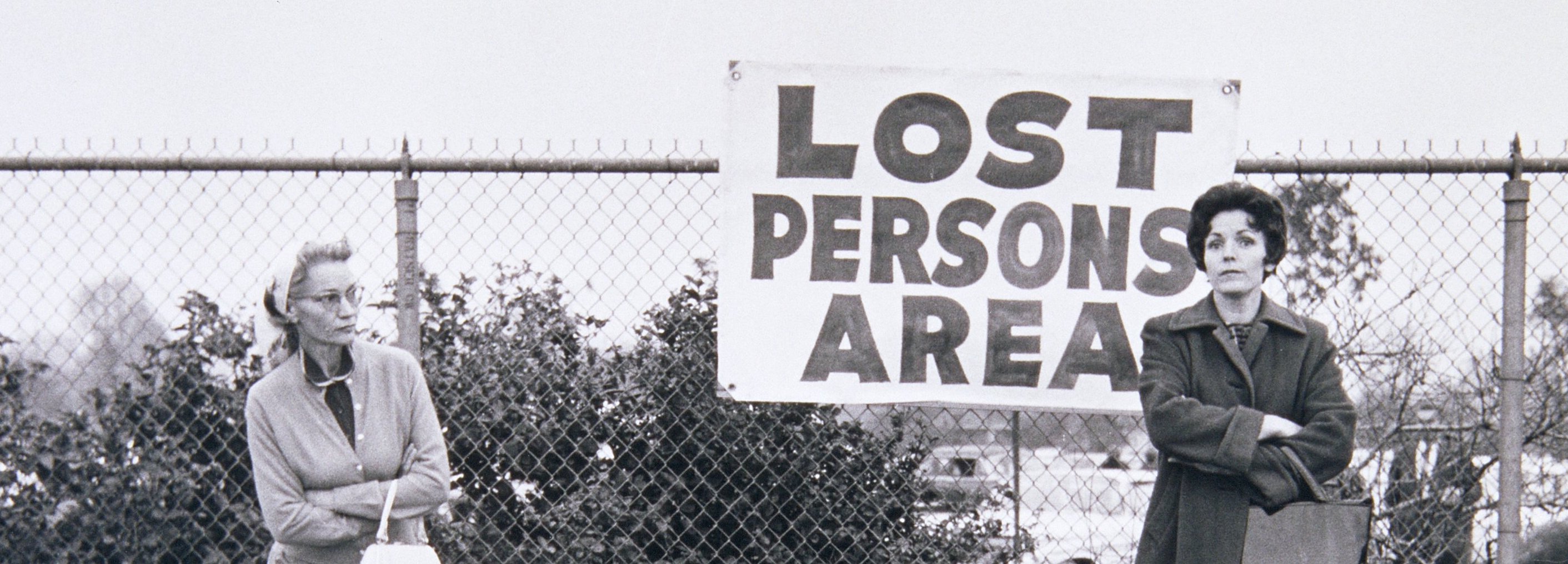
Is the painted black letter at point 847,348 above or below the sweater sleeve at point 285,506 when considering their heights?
above

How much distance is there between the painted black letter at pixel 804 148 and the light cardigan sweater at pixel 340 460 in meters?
1.25

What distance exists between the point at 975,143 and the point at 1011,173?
0.14 metres

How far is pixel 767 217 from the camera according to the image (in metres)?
3.90

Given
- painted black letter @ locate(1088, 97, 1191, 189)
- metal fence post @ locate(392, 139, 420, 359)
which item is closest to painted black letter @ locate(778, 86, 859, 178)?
painted black letter @ locate(1088, 97, 1191, 189)

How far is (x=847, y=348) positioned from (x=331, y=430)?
143cm

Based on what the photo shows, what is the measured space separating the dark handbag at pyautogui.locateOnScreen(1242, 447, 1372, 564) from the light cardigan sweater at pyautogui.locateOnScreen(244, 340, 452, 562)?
191 centimetres

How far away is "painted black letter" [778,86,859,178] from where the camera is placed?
391 centimetres

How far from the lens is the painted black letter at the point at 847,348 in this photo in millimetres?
3869

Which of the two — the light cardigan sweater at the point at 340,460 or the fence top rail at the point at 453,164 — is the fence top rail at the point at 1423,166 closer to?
the fence top rail at the point at 453,164

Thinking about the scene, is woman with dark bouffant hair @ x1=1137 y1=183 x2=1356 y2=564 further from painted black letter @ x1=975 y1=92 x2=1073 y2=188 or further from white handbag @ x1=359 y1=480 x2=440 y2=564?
white handbag @ x1=359 y1=480 x2=440 y2=564

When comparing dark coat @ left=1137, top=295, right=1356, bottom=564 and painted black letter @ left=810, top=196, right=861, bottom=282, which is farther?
painted black letter @ left=810, top=196, right=861, bottom=282

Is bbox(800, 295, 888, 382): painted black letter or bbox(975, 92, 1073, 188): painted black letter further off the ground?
bbox(975, 92, 1073, 188): painted black letter

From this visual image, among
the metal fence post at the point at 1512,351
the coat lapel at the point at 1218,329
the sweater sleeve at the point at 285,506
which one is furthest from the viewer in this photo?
the metal fence post at the point at 1512,351

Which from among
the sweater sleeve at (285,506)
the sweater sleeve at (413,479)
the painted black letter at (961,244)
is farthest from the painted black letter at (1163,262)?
the sweater sleeve at (285,506)
